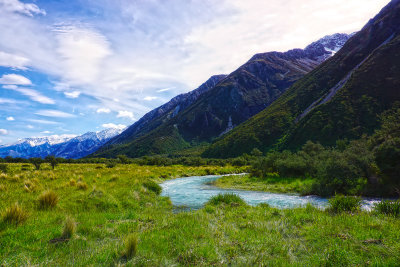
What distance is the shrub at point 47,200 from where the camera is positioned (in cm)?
881

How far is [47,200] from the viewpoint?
29.3 feet

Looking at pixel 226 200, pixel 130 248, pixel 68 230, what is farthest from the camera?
pixel 226 200

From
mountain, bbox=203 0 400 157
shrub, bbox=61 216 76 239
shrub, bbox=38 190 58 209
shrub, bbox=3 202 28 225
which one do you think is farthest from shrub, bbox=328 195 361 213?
mountain, bbox=203 0 400 157

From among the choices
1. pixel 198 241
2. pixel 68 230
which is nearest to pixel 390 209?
pixel 198 241

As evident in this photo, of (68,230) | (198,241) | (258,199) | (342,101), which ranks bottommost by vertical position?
(258,199)

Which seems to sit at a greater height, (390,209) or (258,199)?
(390,209)

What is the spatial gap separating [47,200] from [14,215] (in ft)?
8.12

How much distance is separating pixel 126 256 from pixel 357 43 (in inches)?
8164

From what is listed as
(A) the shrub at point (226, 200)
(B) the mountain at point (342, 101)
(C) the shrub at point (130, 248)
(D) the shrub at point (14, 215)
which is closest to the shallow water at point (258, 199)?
(A) the shrub at point (226, 200)

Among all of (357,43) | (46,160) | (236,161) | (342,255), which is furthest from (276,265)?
(357,43)

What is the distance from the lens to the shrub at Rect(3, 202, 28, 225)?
254 inches

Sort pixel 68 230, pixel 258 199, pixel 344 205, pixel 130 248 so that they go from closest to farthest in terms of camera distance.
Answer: pixel 130 248 → pixel 68 230 → pixel 344 205 → pixel 258 199

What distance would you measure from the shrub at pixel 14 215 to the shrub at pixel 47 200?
2125mm

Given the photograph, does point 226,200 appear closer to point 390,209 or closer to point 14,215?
point 390,209
